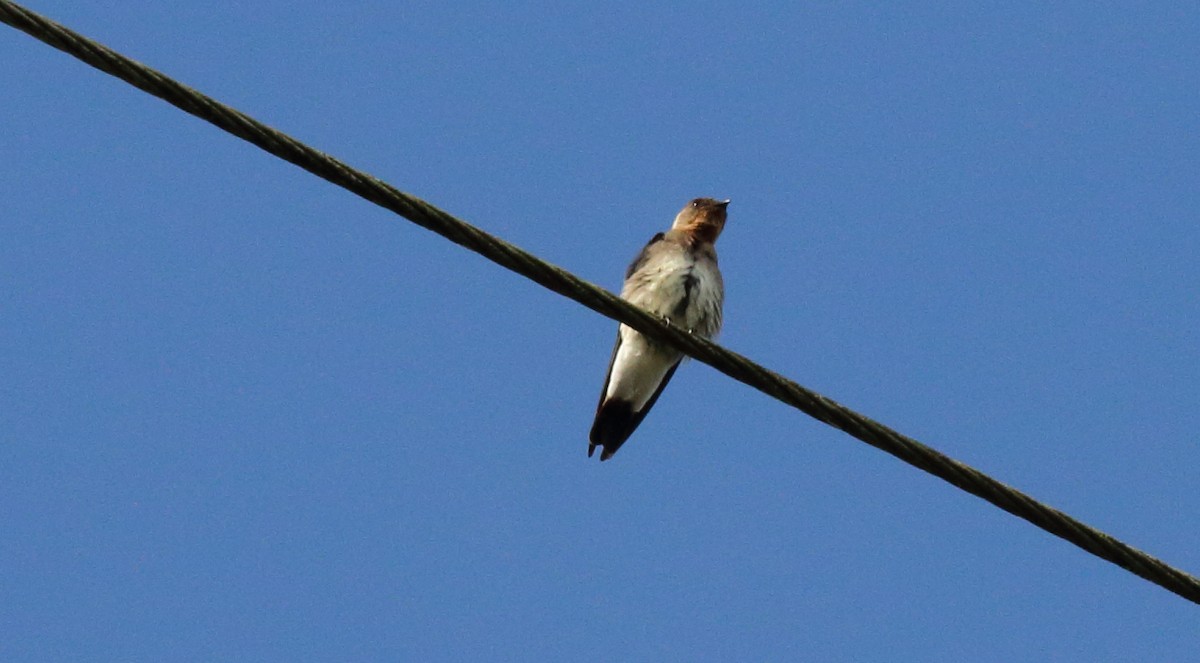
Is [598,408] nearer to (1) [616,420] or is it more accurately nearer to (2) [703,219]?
(1) [616,420]

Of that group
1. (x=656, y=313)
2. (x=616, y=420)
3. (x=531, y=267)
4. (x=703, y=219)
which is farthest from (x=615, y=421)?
(x=531, y=267)

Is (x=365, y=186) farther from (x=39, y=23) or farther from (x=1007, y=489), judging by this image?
(x=1007, y=489)

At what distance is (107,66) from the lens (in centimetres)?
464

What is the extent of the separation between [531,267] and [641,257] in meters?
5.07

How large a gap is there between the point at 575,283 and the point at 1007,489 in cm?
142

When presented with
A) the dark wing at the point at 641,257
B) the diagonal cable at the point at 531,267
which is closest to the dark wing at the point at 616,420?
the dark wing at the point at 641,257

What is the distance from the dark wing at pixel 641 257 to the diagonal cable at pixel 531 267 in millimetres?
4652

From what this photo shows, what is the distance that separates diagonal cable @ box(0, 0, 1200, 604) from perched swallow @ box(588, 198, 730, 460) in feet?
13.4

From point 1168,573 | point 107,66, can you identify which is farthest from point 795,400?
point 107,66

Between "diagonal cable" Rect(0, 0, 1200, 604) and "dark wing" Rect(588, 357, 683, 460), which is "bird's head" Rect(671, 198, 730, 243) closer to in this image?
"dark wing" Rect(588, 357, 683, 460)

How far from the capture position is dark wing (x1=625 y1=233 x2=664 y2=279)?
9.98 m

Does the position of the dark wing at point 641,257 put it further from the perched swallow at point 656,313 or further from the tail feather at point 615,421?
the tail feather at point 615,421

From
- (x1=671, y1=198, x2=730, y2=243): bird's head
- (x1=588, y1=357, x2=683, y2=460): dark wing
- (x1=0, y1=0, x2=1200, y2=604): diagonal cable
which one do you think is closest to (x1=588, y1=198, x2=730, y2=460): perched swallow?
(x1=588, y1=357, x2=683, y2=460): dark wing

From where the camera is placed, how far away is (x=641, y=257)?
33.1 feet
